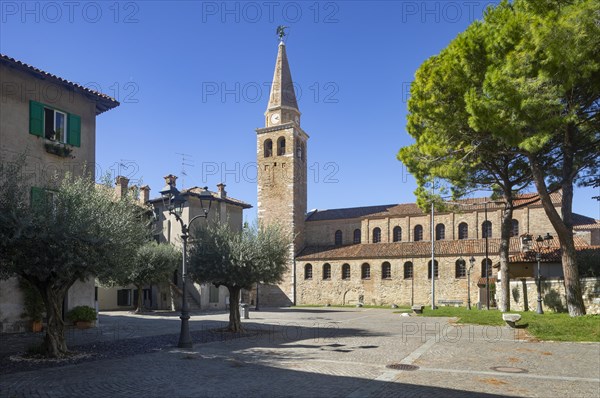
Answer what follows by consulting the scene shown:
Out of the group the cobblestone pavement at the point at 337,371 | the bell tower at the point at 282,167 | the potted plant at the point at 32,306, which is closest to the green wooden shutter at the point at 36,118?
the potted plant at the point at 32,306

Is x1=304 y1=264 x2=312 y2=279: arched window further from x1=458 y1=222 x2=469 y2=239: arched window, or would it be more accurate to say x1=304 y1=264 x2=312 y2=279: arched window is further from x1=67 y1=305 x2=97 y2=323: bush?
x1=67 y1=305 x2=97 y2=323: bush

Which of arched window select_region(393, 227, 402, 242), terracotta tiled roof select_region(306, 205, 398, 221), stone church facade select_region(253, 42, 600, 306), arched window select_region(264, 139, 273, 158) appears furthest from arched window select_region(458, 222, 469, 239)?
arched window select_region(264, 139, 273, 158)

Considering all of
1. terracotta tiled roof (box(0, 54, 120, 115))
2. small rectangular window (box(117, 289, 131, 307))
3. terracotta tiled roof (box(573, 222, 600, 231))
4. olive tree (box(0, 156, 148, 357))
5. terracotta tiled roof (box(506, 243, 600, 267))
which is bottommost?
small rectangular window (box(117, 289, 131, 307))

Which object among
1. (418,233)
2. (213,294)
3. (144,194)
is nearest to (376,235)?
(418,233)

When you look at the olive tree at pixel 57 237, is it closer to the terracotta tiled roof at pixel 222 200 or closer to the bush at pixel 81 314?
the bush at pixel 81 314

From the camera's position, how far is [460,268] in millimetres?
39938

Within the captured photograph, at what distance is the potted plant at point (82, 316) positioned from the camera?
1806 cm

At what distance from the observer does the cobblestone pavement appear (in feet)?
26.8

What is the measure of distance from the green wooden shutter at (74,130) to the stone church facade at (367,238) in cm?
2122

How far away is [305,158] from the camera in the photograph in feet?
167

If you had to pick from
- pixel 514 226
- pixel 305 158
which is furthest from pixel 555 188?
pixel 305 158

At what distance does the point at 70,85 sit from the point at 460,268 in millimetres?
33199

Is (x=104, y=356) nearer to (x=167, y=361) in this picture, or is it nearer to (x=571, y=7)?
(x=167, y=361)

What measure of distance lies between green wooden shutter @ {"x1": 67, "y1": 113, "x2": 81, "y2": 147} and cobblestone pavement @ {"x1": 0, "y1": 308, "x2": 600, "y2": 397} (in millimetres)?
7590
